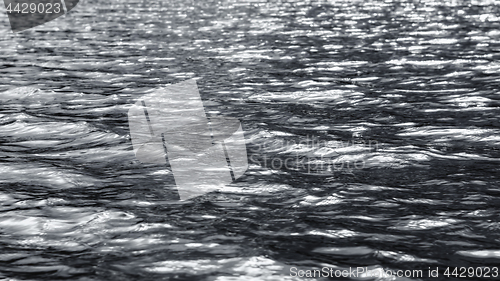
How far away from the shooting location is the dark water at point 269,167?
25.5 ft

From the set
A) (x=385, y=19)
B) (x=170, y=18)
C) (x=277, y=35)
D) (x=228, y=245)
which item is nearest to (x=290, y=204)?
(x=228, y=245)

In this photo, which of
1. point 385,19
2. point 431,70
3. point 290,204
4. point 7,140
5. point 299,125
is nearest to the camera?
point 290,204

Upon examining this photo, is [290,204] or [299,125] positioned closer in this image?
[290,204]

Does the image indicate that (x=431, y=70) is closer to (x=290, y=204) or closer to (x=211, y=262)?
(x=290, y=204)

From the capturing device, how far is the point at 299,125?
14.1 m

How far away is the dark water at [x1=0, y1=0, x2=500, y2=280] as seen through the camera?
7.76 meters

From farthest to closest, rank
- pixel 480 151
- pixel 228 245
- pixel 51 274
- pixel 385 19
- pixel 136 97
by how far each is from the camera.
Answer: pixel 385 19, pixel 136 97, pixel 480 151, pixel 228 245, pixel 51 274

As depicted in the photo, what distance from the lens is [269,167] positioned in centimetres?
1126

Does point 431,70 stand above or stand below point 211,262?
below

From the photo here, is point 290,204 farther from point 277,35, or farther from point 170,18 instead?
point 170,18

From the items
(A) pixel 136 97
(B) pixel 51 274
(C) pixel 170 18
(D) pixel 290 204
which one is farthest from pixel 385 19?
(B) pixel 51 274

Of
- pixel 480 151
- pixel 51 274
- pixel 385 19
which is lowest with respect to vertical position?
pixel 385 19

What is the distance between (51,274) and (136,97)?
34.8ft

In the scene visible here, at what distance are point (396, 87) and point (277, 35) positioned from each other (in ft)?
42.5
